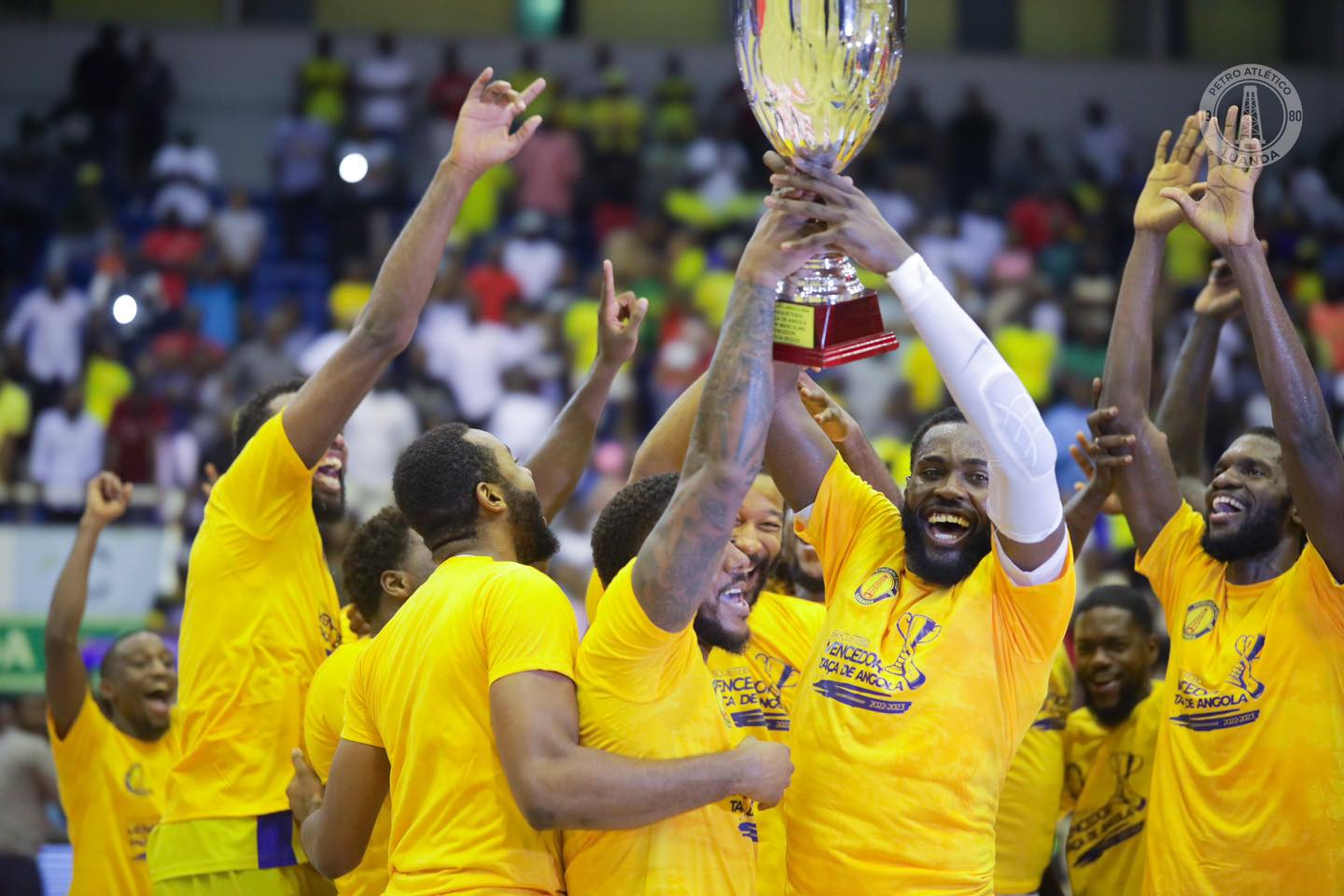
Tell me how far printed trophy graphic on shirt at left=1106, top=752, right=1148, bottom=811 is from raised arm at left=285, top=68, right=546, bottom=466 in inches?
108

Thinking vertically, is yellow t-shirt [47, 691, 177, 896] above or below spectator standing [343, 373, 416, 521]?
below

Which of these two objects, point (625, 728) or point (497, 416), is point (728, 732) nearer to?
point (625, 728)

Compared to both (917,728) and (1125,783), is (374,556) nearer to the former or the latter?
(917,728)

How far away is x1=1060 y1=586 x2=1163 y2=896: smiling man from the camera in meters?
5.14

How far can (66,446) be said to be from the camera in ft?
39.9

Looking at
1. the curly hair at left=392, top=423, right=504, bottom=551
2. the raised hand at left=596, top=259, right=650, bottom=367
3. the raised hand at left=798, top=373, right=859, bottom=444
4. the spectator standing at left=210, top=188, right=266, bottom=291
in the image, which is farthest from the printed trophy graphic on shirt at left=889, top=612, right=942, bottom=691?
the spectator standing at left=210, top=188, right=266, bottom=291

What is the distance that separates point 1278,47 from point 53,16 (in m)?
13.2

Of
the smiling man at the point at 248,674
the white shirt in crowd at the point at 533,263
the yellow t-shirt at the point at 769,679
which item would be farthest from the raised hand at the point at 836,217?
the white shirt in crowd at the point at 533,263

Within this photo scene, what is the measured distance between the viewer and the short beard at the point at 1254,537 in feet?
15.1

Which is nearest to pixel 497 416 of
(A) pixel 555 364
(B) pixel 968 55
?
(A) pixel 555 364

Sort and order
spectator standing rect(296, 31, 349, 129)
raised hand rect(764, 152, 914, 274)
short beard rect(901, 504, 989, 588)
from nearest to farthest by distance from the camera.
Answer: raised hand rect(764, 152, 914, 274) < short beard rect(901, 504, 989, 588) < spectator standing rect(296, 31, 349, 129)

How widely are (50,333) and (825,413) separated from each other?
10.2 m

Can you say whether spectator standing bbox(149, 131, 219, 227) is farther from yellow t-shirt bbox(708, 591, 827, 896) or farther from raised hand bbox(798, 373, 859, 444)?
yellow t-shirt bbox(708, 591, 827, 896)

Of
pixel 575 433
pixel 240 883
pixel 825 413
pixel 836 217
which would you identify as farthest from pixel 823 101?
pixel 240 883
